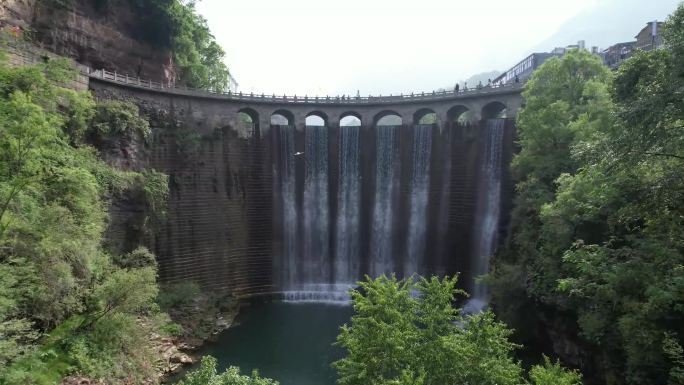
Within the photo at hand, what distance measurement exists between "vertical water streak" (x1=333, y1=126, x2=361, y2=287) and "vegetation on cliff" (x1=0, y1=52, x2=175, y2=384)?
17.6m

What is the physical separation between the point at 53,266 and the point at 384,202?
2527 cm

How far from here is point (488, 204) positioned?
31922 millimetres

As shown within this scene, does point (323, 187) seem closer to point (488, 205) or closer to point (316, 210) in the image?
point (316, 210)

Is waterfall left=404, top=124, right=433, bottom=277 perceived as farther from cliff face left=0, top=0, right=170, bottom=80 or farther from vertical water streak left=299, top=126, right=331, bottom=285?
cliff face left=0, top=0, right=170, bottom=80

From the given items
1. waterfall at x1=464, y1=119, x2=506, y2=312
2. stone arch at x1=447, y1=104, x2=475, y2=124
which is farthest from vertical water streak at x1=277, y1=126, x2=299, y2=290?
waterfall at x1=464, y1=119, x2=506, y2=312

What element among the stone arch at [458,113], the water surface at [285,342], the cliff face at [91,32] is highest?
the cliff face at [91,32]

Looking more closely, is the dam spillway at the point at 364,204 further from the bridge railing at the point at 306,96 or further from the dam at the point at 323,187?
the bridge railing at the point at 306,96

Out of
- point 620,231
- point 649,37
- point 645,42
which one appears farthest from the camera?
point 645,42

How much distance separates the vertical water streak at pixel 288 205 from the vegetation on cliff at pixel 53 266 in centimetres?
1463

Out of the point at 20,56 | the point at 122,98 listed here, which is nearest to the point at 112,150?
the point at 122,98

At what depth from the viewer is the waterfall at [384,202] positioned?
35.8m

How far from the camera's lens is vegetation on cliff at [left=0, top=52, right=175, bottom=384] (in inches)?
584

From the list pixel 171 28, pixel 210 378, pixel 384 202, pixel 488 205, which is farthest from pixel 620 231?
pixel 171 28

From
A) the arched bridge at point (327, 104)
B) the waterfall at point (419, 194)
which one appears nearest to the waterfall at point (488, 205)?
the arched bridge at point (327, 104)
